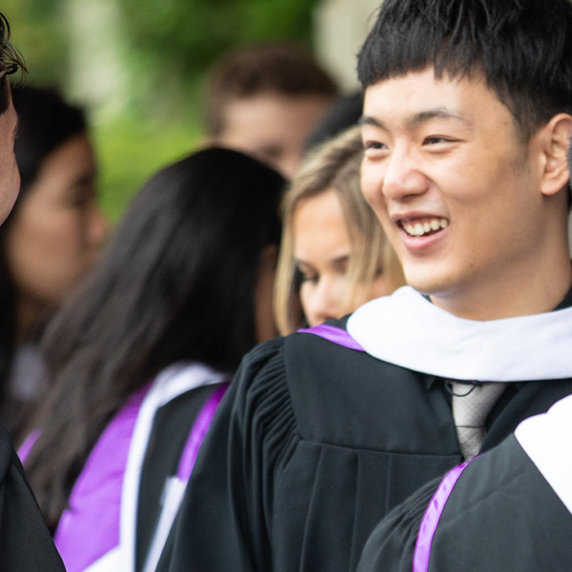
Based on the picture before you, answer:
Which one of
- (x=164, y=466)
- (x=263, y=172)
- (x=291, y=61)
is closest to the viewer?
(x=164, y=466)

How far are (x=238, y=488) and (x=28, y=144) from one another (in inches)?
87.3

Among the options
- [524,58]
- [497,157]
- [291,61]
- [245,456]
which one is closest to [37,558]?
[245,456]

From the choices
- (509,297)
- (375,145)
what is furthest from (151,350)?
(509,297)

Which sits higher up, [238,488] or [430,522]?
[430,522]

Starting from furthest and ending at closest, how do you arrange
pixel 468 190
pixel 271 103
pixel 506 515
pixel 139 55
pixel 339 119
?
pixel 139 55
pixel 271 103
pixel 339 119
pixel 468 190
pixel 506 515

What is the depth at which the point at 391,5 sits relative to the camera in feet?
6.13

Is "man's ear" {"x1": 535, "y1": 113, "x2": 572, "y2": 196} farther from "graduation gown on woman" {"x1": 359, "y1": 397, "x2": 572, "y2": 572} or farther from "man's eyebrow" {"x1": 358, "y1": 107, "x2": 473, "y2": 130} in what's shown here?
"graduation gown on woman" {"x1": 359, "y1": 397, "x2": 572, "y2": 572}

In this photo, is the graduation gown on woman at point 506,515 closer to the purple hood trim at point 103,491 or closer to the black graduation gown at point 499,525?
the black graduation gown at point 499,525

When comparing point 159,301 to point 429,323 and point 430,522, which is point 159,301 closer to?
point 429,323

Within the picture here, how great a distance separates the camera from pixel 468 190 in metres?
1.66

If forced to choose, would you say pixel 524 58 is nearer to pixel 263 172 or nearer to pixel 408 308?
pixel 408 308

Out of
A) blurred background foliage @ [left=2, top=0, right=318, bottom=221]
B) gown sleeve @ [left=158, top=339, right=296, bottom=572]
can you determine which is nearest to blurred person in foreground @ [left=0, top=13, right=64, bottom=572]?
gown sleeve @ [left=158, top=339, right=296, bottom=572]

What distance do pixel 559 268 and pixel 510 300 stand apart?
0.46 feet

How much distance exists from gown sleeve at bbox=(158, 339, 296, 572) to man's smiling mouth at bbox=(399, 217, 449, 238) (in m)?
0.43
